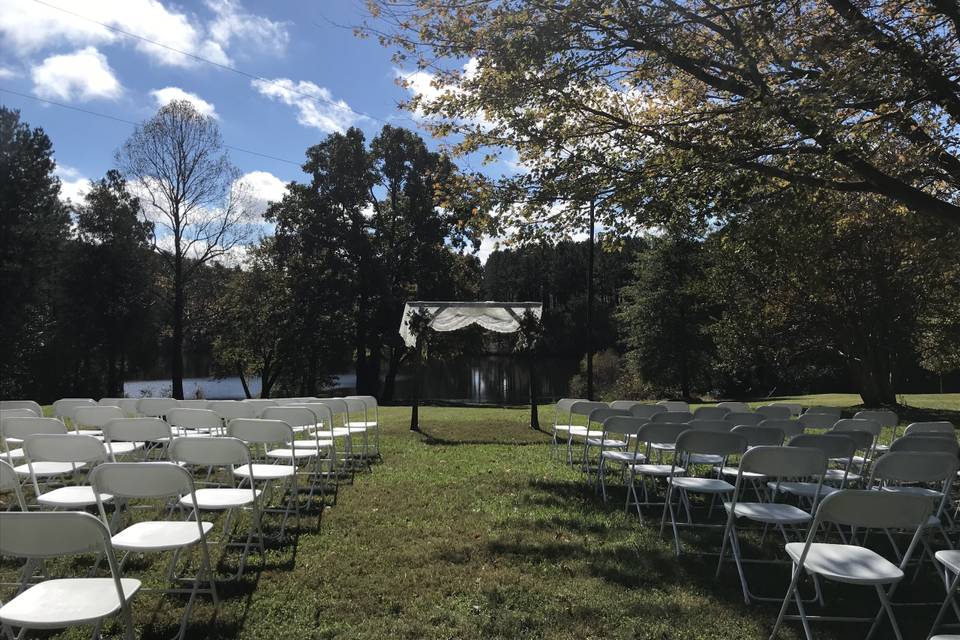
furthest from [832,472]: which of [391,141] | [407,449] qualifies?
[391,141]

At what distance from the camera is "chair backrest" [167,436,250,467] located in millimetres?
3350

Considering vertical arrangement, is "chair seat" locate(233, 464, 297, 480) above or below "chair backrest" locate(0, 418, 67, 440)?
below

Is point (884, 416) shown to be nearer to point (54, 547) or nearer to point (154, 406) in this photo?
point (54, 547)

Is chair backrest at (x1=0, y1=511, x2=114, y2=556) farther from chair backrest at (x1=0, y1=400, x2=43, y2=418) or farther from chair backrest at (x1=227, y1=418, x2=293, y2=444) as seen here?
chair backrest at (x1=0, y1=400, x2=43, y2=418)

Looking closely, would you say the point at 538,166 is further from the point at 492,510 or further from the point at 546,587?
the point at 546,587

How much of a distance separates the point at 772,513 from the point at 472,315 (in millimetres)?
7727

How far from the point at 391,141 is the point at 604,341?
1169 inches

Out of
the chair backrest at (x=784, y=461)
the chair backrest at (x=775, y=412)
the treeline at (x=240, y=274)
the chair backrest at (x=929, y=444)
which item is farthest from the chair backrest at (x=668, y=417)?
the treeline at (x=240, y=274)

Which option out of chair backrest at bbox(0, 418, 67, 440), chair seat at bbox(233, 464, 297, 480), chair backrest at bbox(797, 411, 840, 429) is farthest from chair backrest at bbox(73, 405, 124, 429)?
chair backrest at bbox(797, 411, 840, 429)

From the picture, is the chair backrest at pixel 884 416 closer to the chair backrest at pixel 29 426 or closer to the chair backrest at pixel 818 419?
the chair backrest at pixel 818 419

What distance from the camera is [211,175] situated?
76.0 feet

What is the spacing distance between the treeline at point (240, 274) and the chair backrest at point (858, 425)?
18973 mm

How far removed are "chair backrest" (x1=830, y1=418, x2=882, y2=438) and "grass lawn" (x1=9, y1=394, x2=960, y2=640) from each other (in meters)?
1.35

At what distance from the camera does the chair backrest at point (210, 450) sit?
3350mm
